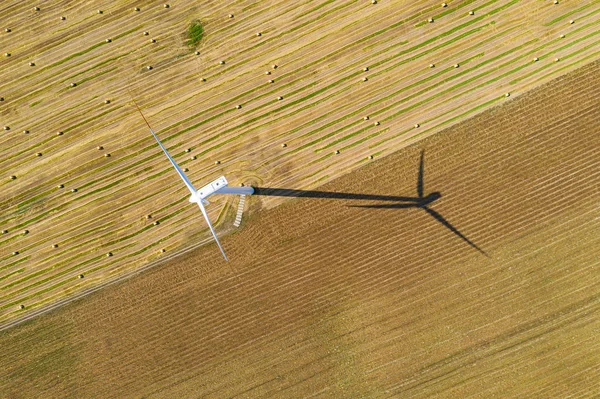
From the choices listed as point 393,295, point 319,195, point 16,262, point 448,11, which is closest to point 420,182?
point 319,195

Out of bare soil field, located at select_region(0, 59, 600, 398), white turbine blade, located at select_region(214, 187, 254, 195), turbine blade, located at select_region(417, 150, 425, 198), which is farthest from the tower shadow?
white turbine blade, located at select_region(214, 187, 254, 195)

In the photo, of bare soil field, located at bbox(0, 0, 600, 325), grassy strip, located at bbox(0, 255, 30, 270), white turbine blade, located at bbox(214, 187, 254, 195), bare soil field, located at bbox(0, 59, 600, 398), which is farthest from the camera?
grassy strip, located at bbox(0, 255, 30, 270)

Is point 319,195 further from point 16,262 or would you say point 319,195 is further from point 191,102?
point 16,262

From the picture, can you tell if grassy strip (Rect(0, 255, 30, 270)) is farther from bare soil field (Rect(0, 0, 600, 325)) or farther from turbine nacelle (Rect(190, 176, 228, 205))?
turbine nacelle (Rect(190, 176, 228, 205))

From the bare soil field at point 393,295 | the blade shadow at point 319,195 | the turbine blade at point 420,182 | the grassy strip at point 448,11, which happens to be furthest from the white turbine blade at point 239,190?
the grassy strip at point 448,11

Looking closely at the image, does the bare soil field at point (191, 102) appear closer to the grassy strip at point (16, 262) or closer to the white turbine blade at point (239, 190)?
the grassy strip at point (16, 262)

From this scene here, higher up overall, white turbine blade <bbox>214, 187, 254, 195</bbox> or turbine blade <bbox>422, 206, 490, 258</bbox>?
white turbine blade <bbox>214, 187, 254, 195</bbox>
